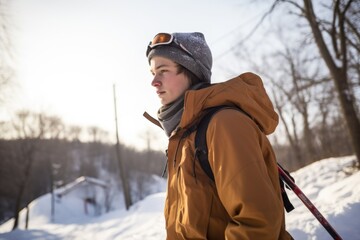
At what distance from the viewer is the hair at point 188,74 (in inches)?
70.5

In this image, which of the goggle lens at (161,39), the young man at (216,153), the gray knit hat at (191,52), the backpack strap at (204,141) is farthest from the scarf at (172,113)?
the goggle lens at (161,39)

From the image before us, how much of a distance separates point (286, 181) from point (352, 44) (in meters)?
8.82

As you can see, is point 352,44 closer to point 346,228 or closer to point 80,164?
point 346,228

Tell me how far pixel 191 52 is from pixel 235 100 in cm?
67

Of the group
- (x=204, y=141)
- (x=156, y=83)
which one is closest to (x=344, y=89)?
(x=156, y=83)

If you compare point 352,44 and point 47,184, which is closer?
point 352,44

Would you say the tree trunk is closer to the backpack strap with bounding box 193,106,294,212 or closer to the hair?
the hair

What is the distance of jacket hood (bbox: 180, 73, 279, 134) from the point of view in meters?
1.39

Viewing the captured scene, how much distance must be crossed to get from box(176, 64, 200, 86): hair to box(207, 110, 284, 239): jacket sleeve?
61 cm

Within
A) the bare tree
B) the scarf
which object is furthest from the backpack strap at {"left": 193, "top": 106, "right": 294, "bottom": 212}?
the bare tree

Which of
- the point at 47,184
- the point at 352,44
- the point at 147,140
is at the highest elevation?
the point at 352,44

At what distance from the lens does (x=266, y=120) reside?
1.48 meters

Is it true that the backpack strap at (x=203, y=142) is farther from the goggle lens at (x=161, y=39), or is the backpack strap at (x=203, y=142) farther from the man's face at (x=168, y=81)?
the goggle lens at (x=161, y=39)

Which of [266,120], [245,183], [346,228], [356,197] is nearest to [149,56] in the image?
[266,120]
